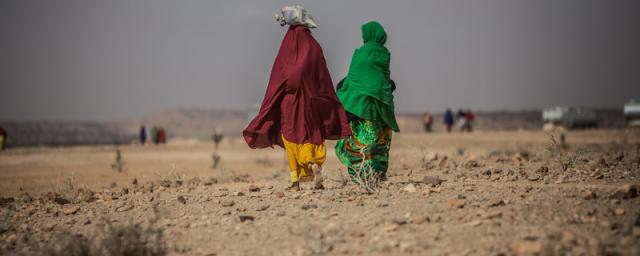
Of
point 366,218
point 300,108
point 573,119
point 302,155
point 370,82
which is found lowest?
point 366,218

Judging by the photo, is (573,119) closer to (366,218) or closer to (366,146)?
(366,146)

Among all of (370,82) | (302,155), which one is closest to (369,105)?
(370,82)

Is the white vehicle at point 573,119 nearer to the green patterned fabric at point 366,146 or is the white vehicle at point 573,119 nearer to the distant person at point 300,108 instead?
the green patterned fabric at point 366,146

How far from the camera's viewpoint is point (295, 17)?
25.3 ft

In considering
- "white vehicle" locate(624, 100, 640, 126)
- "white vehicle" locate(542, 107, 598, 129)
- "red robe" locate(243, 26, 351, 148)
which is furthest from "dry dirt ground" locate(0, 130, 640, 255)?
"white vehicle" locate(624, 100, 640, 126)

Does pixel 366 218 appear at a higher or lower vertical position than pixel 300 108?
lower

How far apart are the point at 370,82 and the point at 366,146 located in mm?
726

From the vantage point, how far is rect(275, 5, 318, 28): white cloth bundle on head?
7.71m

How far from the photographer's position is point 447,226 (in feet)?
16.1

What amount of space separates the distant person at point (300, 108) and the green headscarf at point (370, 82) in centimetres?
23

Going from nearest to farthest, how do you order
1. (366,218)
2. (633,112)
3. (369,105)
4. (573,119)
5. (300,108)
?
1. (366,218)
2. (300,108)
3. (369,105)
4. (573,119)
5. (633,112)

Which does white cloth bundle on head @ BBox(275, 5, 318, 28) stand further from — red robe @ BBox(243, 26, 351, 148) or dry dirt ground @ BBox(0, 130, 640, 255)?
dry dirt ground @ BBox(0, 130, 640, 255)

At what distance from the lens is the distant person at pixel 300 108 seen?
7.44m

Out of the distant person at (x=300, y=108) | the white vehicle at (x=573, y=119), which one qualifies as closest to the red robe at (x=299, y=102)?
the distant person at (x=300, y=108)
